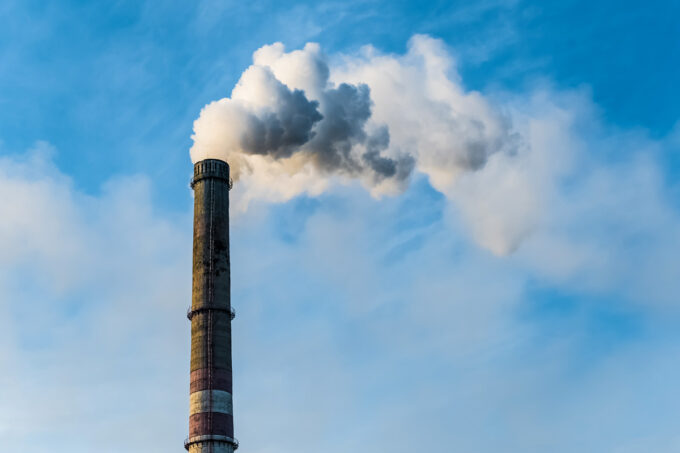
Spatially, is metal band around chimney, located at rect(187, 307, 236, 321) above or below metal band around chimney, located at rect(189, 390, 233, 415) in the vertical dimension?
above

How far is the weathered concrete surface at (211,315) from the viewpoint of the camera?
55875mm

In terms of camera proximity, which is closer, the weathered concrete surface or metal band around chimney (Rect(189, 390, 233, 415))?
the weathered concrete surface

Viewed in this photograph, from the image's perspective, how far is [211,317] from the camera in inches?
2299

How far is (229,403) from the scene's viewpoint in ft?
187

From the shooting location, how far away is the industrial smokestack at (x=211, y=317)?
55.8 meters

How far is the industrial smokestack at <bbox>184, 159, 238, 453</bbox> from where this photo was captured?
183 ft

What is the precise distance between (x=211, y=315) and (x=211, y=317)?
0.13 meters

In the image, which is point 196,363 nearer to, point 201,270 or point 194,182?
point 201,270

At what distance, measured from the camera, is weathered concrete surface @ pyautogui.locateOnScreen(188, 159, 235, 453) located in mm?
55875

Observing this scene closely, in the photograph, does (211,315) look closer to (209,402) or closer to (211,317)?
(211,317)

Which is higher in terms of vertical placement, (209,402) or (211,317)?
(211,317)

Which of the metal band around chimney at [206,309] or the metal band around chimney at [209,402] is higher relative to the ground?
the metal band around chimney at [206,309]

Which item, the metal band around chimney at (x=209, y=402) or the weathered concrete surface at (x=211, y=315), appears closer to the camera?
the weathered concrete surface at (x=211, y=315)

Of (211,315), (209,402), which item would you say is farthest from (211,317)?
(209,402)
